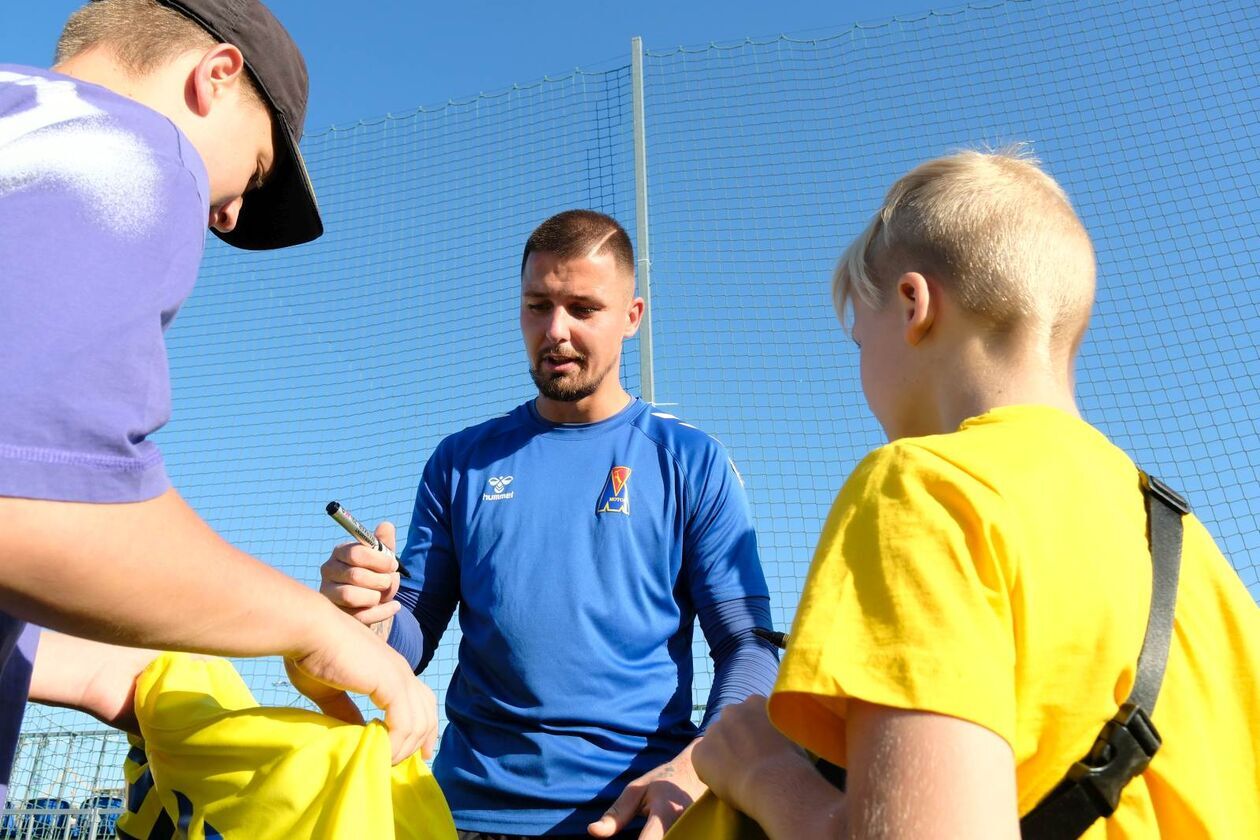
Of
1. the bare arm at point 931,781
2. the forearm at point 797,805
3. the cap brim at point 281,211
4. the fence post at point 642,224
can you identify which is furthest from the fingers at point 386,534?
the fence post at point 642,224

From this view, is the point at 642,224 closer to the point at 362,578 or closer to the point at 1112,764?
the point at 362,578

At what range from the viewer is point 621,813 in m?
1.59

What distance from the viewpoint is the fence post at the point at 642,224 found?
171 inches

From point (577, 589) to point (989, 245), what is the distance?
1176mm

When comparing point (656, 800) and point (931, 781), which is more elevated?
point (931, 781)

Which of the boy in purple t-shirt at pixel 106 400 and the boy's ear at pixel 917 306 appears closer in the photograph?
the boy in purple t-shirt at pixel 106 400

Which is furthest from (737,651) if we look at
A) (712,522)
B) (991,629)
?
(991,629)

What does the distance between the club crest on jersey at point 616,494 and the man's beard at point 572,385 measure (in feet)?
0.75

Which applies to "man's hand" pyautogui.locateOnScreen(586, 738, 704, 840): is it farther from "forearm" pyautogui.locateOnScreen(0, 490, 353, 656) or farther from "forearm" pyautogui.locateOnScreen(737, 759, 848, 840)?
"forearm" pyautogui.locateOnScreen(0, 490, 353, 656)

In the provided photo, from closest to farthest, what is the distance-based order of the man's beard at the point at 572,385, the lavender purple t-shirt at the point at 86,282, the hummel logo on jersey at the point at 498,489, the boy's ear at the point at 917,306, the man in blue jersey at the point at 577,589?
the lavender purple t-shirt at the point at 86,282 < the boy's ear at the point at 917,306 < the man in blue jersey at the point at 577,589 < the hummel logo on jersey at the point at 498,489 < the man's beard at the point at 572,385

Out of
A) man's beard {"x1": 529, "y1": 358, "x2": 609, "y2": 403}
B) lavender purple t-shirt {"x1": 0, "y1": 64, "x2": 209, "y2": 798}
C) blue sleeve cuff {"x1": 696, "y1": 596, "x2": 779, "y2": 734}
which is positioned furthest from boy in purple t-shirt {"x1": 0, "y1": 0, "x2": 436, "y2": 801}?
man's beard {"x1": 529, "y1": 358, "x2": 609, "y2": 403}

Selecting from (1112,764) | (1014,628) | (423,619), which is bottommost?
(423,619)

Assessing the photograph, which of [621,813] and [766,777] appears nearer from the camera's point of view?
[766,777]

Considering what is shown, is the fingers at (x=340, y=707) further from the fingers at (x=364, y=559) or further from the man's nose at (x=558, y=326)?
the man's nose at (x=558, y=326)
